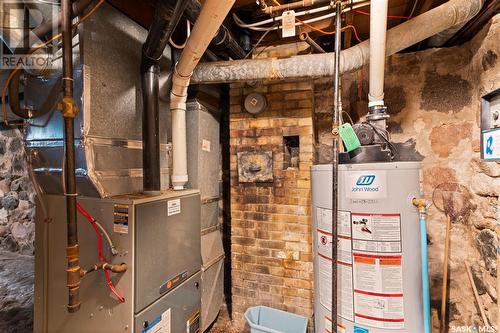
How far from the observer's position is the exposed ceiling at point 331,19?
1.50 metres

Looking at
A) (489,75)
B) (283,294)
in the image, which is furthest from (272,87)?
(283,294)

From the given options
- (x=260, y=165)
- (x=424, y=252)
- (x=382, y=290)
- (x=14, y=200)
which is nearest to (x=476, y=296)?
(x=424, y=252)

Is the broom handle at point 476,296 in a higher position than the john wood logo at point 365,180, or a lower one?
lower

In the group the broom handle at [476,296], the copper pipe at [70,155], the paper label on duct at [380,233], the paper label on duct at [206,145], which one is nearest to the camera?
the copper pipe at [70,155]

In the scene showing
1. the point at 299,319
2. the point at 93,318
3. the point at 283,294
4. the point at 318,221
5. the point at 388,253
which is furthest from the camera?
the point at 283,294

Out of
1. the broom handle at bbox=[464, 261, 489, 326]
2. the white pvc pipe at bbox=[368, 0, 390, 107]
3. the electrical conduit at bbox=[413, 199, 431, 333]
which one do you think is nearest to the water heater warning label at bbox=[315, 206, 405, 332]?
the electrical conduit at bbox=[413, 199, 431, 333]

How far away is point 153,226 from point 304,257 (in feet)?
3.74

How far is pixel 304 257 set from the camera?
1.86m

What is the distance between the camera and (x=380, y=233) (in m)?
1.20

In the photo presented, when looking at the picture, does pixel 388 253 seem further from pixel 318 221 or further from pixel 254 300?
pixel 254 300

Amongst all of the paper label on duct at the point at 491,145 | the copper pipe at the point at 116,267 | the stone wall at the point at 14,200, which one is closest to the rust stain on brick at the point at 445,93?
the paper label on duct at the point at 491,145

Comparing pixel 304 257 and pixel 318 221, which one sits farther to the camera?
pixel 304 257

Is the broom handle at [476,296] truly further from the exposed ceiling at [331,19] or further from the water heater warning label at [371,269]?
the exposed ceiling at [331,19]

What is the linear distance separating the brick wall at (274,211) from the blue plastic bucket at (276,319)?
0.22 ft
